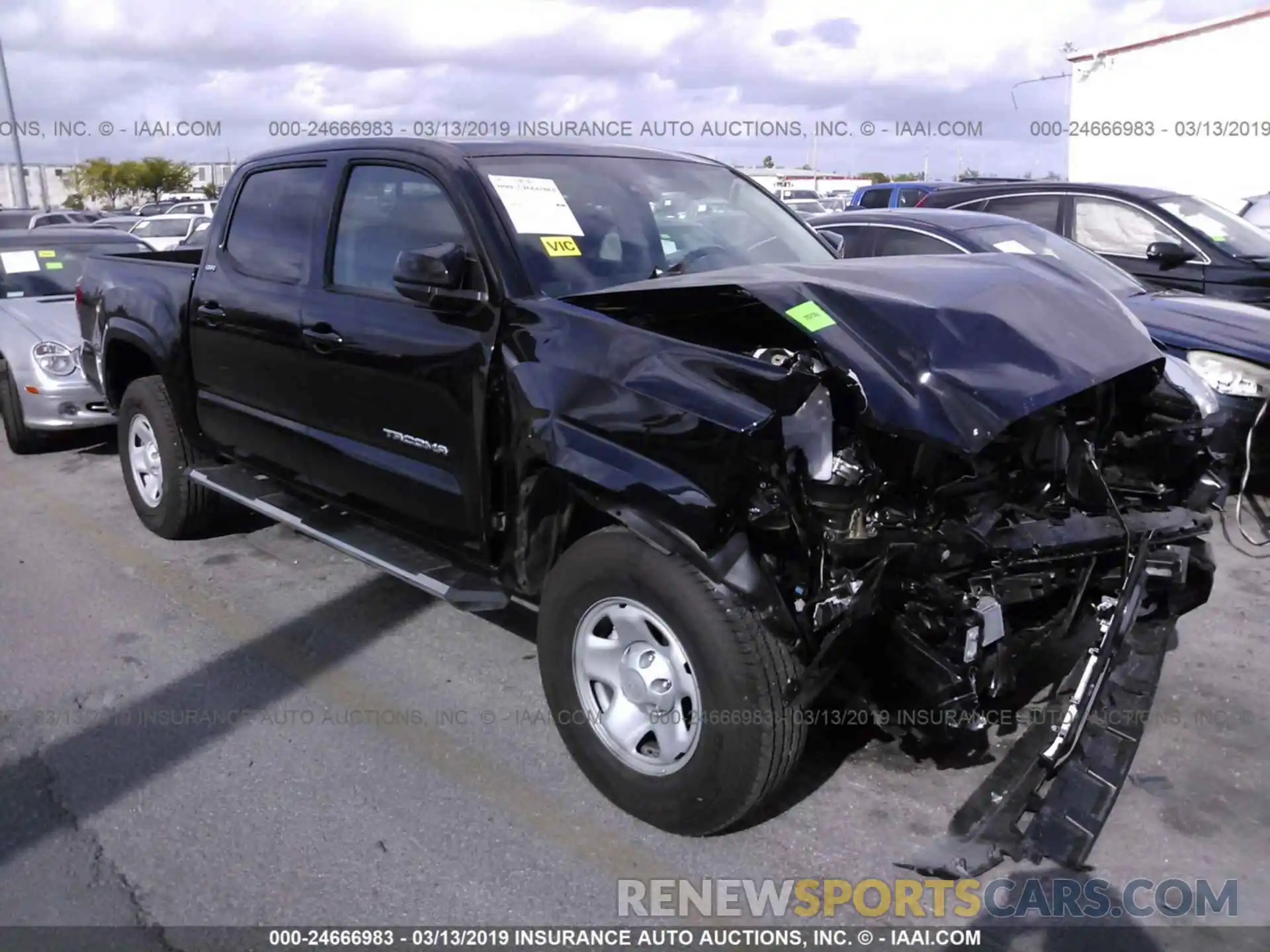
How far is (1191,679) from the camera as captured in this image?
4062 millimetres

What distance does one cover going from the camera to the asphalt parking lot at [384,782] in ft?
9.62

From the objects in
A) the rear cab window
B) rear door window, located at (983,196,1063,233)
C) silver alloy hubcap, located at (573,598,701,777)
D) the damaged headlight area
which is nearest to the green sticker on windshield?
the damaged headlight area

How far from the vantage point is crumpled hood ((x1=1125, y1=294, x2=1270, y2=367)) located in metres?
5.59

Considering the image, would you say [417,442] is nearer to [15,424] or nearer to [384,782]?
[384,782]

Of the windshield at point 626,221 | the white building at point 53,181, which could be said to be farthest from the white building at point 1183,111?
the white building at point 53,181

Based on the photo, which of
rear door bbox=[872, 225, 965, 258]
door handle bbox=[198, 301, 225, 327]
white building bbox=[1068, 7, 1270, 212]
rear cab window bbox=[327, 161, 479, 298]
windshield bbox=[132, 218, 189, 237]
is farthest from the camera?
white building bbox=[1068, 7, 1270, 212]

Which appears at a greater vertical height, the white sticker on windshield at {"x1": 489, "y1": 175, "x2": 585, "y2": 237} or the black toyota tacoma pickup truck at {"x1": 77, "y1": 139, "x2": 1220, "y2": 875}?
the white sticker on windshield at {"x1": 489, "y1": 175, "x2": 585, "y2": 237}

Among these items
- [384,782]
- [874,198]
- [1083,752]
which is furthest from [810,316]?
[874,198]

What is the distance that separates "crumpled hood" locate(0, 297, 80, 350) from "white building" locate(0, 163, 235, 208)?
4925 centimetres

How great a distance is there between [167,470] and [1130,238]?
22.3ft

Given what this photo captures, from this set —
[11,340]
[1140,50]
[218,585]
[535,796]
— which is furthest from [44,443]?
[1140,50]

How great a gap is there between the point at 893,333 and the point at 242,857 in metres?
2.38

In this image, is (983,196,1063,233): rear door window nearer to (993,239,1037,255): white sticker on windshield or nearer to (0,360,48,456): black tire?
(993,239,1037,255): white sticker on windshield

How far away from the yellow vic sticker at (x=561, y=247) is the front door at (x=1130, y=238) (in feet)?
17.8
